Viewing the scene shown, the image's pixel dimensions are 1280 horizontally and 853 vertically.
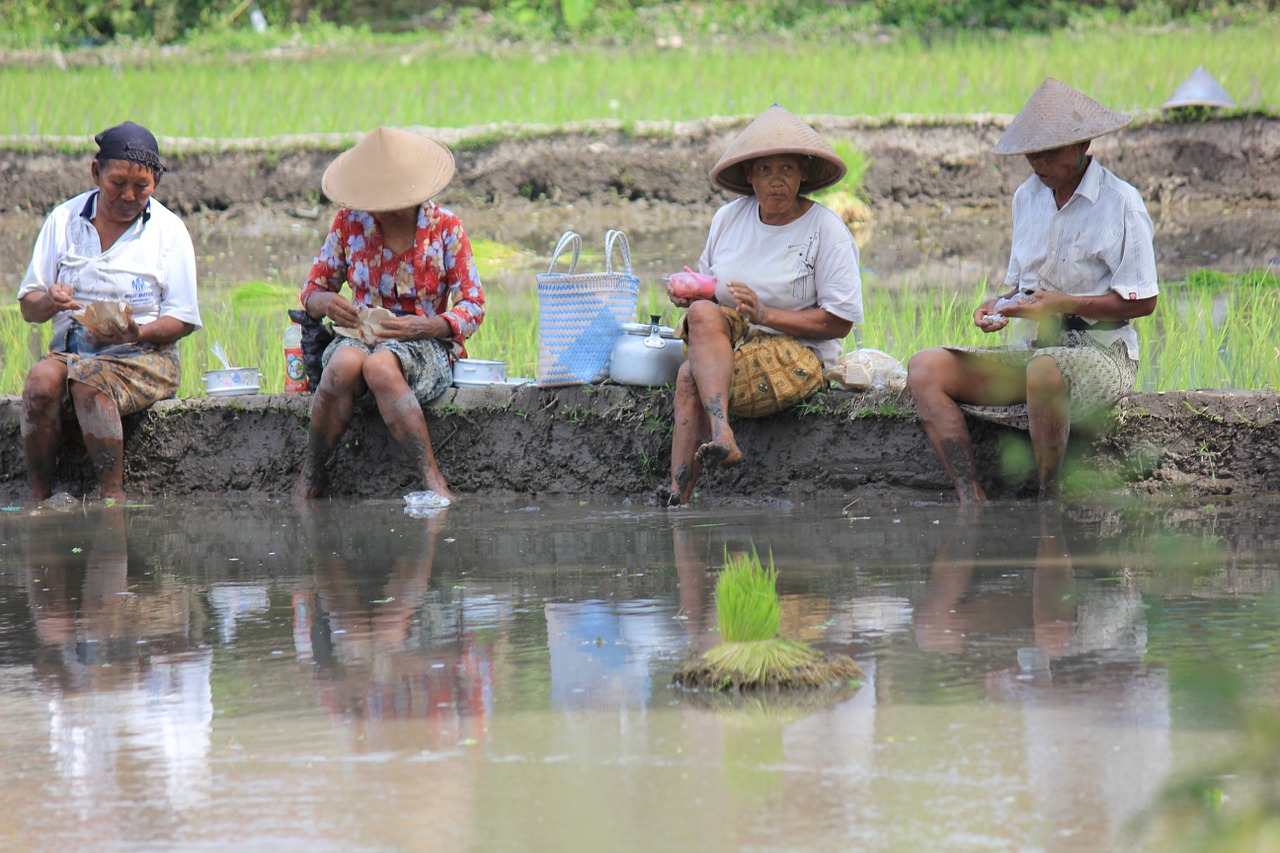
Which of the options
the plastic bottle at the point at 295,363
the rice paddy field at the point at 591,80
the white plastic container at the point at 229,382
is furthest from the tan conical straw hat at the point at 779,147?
the rice paddy field at the point at 591,80

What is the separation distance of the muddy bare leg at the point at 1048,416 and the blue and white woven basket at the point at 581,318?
4.62 feet

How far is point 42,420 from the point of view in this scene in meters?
5.55

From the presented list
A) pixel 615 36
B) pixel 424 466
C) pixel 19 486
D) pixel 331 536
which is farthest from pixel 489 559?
pixel 615 36

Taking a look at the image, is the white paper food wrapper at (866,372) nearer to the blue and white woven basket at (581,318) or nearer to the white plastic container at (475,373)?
the blue and white woven basket at (581,318)

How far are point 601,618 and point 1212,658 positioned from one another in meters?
1.21

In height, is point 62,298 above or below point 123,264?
below

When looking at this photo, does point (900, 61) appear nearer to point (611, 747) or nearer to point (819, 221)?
point (819, 221)

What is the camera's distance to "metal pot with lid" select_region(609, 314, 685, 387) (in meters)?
5.25

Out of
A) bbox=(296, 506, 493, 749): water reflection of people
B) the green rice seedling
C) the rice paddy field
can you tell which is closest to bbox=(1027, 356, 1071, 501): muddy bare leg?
bbox=(296, 506, 493, 749): water reflection of people

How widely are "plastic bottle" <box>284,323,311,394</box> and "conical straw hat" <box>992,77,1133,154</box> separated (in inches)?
103

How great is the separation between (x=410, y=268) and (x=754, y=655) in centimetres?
311

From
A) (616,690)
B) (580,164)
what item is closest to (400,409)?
(616,690)

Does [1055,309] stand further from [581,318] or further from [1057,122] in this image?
[581,318]

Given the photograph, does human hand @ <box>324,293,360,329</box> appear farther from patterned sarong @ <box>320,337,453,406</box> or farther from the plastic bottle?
the plastic bottle
